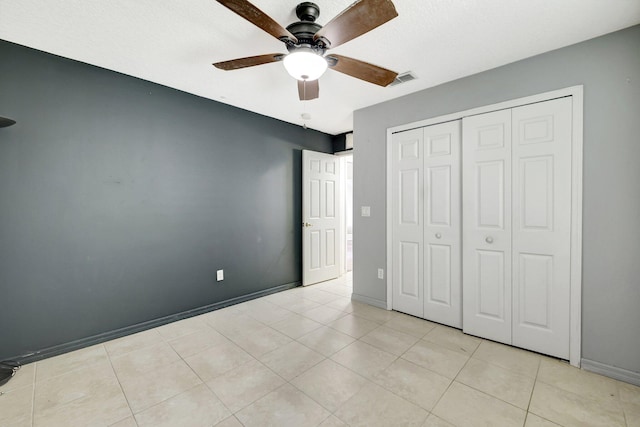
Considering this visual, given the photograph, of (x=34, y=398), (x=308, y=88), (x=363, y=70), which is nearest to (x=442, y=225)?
(x=363, y=70)

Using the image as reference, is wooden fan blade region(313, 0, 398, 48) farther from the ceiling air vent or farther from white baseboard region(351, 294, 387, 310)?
white baseboard region(351, 294, 387, 310)

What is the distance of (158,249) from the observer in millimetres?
2895

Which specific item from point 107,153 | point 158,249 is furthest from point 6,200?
point 158,249

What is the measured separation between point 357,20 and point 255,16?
1.77 ft

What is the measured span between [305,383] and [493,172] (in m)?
2.40

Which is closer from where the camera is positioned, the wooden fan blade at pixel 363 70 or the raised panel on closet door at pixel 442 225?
the wooden fan blade at pixel 363 70

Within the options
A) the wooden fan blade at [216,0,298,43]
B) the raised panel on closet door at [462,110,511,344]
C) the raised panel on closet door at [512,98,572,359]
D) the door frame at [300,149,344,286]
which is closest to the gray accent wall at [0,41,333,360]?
the door frame at [300,149,344,286]

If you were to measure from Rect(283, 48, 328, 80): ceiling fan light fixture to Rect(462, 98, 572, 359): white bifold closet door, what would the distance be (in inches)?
65.4

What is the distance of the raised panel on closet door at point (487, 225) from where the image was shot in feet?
8.10

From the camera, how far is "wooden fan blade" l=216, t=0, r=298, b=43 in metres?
1.33

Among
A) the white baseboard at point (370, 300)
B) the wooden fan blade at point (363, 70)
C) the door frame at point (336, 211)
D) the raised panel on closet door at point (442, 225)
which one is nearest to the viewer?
the wooden fan blade at point (363, 70)

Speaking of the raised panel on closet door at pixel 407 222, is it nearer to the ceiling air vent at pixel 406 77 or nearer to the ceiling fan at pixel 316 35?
the ceiling air vent at pixel 406 77

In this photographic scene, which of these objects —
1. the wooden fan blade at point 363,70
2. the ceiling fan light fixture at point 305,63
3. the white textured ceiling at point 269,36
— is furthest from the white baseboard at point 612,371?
the ceiling fan light fixture at point 305,63

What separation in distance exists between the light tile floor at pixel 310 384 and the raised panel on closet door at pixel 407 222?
0.44 m
